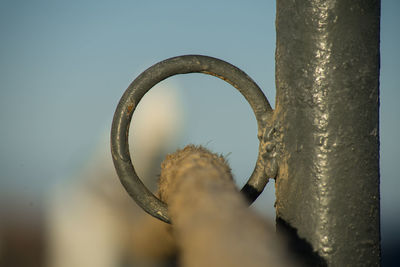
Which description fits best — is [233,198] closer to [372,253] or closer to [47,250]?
[372,253]

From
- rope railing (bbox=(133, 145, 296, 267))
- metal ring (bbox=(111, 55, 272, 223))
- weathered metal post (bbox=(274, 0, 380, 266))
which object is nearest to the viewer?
rope railing (bbox=(133, 145, 296, 267))

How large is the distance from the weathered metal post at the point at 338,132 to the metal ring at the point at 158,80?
153 mm

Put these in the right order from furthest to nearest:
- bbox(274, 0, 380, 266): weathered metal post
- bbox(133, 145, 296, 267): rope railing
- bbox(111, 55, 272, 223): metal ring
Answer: bbox(111, 55, 272, 223): metal ring, bbox(274, 0, 380, 266): weathered metal post, bbox(133, 145, 296, 267): rope railing

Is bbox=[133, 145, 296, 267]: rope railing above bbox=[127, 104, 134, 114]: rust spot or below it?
below

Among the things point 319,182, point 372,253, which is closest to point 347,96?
point 319,182

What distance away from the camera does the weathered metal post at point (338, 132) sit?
1157 mm

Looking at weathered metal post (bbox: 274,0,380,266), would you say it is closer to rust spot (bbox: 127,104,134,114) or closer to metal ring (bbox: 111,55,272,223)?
metal ring (bbox: 111,55,272,223)

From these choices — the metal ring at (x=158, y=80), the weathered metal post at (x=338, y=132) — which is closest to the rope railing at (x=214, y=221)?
Answer: the metal ring at (x=158, y=80)

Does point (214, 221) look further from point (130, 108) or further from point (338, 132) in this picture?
point (130, 108)

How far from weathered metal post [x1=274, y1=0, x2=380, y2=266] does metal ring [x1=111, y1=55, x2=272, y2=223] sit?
0.50 feet

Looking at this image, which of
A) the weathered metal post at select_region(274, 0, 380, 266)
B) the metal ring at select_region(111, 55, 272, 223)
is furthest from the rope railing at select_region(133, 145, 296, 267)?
the weathered metal post at select_region(274, 0, 380, 266)

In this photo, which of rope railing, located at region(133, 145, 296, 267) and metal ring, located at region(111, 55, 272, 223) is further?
metal ring, located at region(111, 55, 272, 223)

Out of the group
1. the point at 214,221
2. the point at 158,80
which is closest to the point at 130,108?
the point at 158,80

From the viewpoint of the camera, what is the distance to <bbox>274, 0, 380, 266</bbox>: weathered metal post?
1157mm
